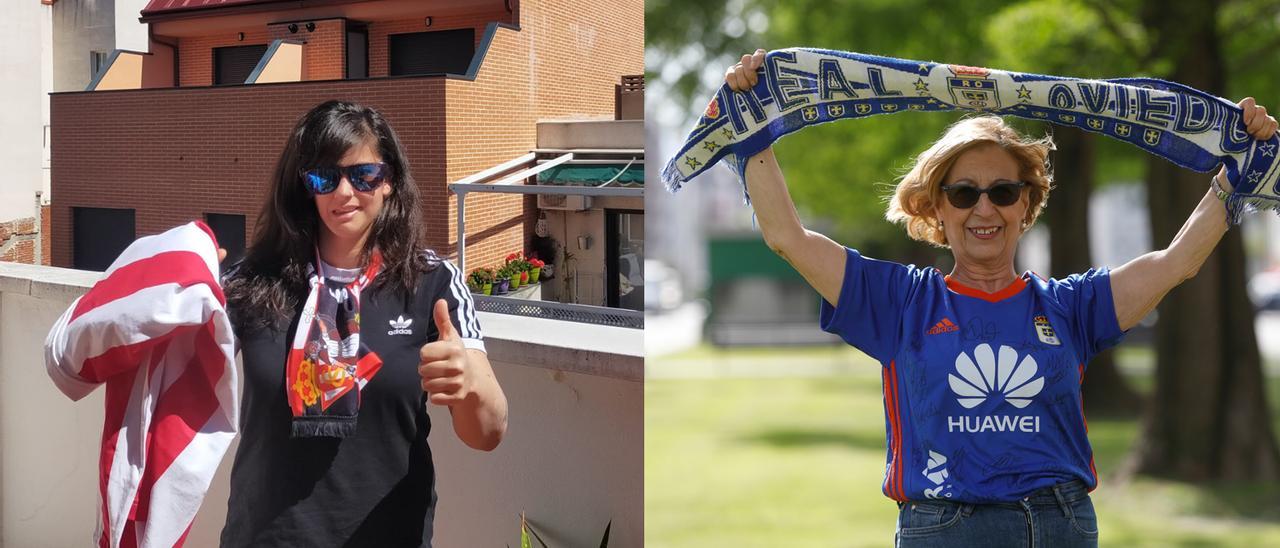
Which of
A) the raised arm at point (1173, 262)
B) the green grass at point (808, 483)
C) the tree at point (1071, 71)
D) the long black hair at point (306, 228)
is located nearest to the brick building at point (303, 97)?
the long black hair at point (306, 228)

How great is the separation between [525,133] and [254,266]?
71 centimetres

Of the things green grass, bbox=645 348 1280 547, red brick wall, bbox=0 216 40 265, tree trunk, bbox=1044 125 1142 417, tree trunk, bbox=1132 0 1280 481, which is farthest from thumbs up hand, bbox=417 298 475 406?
tree trunk, bbox=1044 125 1142 417

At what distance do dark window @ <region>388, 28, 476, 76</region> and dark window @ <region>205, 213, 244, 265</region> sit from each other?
0.52 m

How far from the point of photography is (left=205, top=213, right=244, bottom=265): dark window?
2.61m

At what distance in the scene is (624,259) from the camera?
289 cm

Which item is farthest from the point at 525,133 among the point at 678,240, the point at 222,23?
the point at 678,240

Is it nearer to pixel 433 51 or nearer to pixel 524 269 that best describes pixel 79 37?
pixel 433 51

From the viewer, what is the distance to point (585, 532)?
298 cm

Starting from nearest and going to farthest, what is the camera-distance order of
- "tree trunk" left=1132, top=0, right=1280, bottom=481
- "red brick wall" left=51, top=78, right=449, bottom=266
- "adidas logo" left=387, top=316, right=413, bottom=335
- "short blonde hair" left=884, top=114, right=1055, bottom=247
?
1. "short blonde hair" left=884, top=114, right=1055, bottom=247
2. "adidas logo" left=387, top=316, right=413, bottom=335
3. "red brick wall" left=51, top=78, right=449, bottom=266
4. "tree trunk" left=1132, top=0, right=1280, bottom=481

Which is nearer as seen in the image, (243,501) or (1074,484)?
(1074,484)

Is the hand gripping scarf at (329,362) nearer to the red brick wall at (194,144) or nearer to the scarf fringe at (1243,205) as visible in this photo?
the red brick wall at (194,144)

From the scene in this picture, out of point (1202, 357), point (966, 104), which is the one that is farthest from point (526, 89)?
point (1202, 357)

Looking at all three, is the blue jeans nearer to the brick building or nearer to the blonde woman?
the blonde woman

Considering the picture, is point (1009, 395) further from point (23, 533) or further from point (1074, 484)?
point (23, 533)
